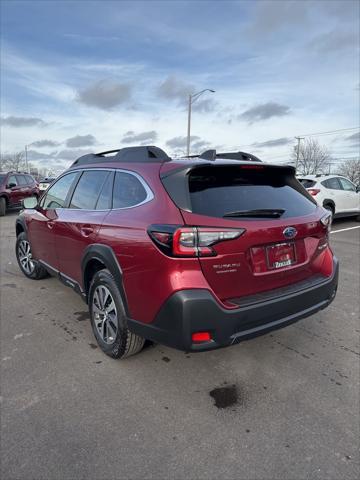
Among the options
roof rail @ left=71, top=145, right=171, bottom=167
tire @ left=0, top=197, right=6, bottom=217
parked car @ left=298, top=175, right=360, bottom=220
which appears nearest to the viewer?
roof rail @ left=71, top=145, right=171, bottom=167

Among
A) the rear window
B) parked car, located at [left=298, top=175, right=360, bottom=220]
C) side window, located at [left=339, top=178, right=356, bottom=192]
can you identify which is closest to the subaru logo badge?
parked car, located at [left=298, top=175, right=360, bottom=220]

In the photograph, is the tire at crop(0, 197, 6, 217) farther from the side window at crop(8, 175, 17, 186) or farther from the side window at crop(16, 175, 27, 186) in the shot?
the side window at crop(16, 175, 27, 186)

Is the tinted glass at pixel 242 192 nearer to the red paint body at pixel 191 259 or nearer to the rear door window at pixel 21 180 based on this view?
the red paint body at pixel 191 259

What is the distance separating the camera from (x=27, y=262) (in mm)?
5383

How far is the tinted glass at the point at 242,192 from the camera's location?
2447mm

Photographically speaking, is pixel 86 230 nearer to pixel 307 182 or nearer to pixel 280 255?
pixel 280 255

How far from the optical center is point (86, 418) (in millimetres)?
2371

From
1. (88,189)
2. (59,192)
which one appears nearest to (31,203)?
(59,192)

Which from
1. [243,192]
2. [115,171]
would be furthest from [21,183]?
[243,192]

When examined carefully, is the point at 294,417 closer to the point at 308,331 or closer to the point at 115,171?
the point at 308,331

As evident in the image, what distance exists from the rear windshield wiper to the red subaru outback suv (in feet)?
0.04

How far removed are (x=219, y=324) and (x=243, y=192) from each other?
39.9 inches

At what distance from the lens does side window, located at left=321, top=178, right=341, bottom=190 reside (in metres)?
10.6

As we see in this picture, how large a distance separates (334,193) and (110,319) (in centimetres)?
955
